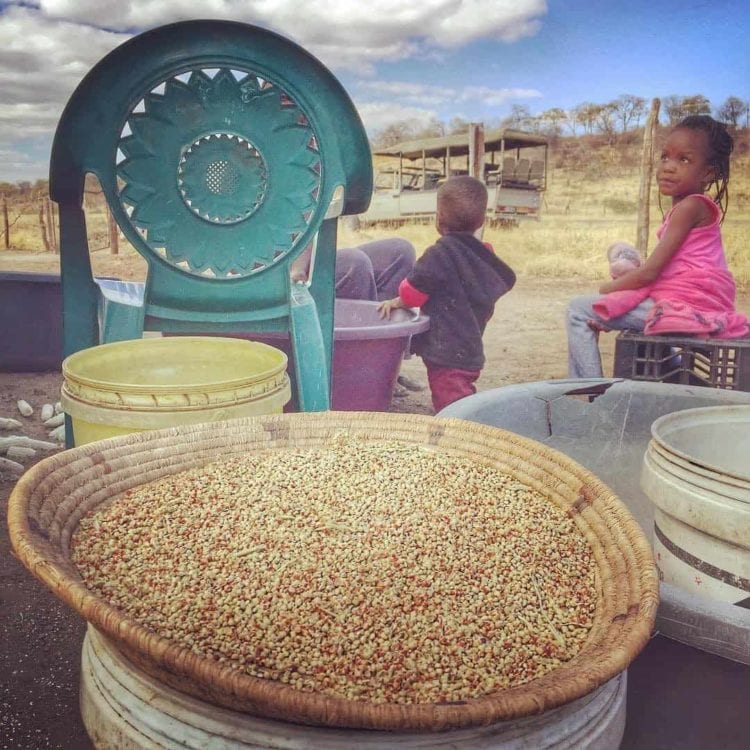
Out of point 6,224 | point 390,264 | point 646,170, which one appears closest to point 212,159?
point 390,264

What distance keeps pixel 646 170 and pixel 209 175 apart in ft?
18.3

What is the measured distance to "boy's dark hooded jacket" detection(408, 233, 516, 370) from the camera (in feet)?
8.48

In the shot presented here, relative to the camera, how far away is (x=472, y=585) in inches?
36.7

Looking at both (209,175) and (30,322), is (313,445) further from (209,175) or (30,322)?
(30,322)

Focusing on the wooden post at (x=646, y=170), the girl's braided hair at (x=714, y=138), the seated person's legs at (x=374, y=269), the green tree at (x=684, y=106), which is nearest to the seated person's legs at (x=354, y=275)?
the seated person's legs at (x=374, y=269)

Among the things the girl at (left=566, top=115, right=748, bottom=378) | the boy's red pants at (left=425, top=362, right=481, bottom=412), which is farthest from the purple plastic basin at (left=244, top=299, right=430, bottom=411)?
the girl at (left=566, top=115, right=748, bottom=378)

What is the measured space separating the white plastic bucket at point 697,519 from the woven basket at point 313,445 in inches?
3.5

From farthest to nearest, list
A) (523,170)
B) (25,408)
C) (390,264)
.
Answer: (523,170)
(390,264)
(25,408)

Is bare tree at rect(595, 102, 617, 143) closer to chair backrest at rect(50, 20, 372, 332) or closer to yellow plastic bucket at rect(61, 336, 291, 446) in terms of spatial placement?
chair backrest at rect(50, 20, 372, 332)

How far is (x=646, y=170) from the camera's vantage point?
6.22m

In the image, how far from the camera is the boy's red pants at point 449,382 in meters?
2.70

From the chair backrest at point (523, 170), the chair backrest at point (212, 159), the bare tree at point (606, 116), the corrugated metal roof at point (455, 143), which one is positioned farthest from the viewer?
the chair backrest at point (523, 170)

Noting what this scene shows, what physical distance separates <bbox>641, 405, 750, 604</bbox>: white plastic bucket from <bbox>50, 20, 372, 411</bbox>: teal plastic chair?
0.92m

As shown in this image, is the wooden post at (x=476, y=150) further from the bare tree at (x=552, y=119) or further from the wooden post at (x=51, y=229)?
the wooden post at (x=51, y=229)
